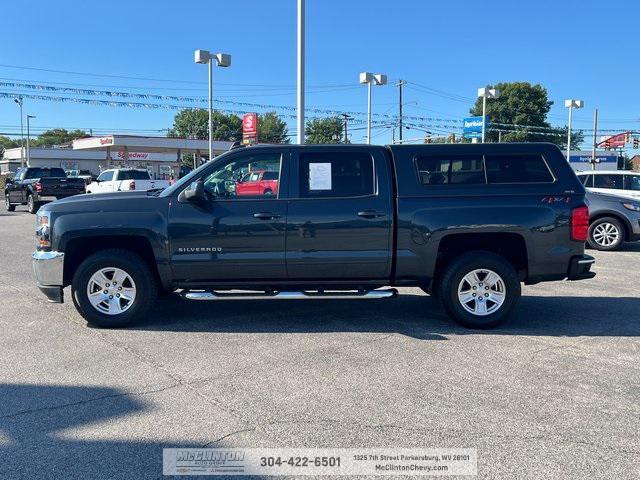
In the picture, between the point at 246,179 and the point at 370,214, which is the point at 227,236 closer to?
the point at 246,179

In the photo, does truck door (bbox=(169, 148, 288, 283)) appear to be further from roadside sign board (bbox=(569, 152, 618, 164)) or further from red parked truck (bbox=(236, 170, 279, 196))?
roadside sign board (bbox=(569, 152, 618, 164))

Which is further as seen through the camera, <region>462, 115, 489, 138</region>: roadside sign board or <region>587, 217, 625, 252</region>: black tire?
<region>462, 115, 489, 138</region>: roadside sign board

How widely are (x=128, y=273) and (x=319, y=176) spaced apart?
2274 millimetres

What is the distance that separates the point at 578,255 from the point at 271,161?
3.45 metres

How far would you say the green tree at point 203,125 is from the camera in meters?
92.9

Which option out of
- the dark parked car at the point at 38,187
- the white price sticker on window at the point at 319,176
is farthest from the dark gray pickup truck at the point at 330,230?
the dark parked car at the point at 38,187

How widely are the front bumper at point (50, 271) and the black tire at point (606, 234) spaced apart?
10.9 meters

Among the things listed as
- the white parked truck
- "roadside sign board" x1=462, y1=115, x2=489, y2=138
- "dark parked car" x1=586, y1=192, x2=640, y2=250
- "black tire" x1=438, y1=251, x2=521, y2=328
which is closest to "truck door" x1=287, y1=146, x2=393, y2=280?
"black tire" x1=438, y1=251, x2=521, y2=328

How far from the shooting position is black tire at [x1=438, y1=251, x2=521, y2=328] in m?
6.18

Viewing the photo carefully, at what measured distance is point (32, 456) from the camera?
344 cm

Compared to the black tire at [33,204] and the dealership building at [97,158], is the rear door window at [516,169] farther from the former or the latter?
the dealership building at [97,158]

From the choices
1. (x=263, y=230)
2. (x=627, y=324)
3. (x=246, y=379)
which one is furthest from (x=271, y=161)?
(x=627, y=324)

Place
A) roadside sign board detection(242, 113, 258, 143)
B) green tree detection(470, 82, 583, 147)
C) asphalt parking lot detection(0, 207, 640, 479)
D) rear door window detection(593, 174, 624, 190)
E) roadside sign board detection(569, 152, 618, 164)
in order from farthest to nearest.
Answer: roadside sign board detection(569, 152, 618, 164) < green tree detection(470, 82, 583, 147) < roadside sign board detection(242, 113, 258, 143) < rear door window detection(593, 174, 624, 190) < asphalt parking lot detection(0, 207, 640, 479)

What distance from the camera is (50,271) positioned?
241 inches
